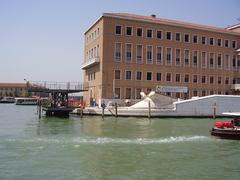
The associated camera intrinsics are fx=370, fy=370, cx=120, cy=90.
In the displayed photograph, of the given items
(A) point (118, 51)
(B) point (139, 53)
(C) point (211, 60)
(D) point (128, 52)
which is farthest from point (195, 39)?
(A) point (118, 51)

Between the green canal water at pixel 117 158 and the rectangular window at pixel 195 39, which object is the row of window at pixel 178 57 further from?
the green canal water at pixel 117 158

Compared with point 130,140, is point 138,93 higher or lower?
higher

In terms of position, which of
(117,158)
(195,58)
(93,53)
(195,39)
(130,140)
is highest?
(195,39)

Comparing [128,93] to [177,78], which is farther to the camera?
[177,78]

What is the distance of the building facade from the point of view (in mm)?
49312

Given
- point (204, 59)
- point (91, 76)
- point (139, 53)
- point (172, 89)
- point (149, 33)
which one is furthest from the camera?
point (91, 76)

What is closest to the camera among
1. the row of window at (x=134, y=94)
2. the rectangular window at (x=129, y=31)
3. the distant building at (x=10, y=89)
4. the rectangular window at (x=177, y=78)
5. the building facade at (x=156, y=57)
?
the building facade at (x=156, y=57)

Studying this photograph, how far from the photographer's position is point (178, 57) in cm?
5312

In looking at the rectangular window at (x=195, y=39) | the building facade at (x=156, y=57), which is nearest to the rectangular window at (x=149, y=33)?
the building facade at (x=156, y=57)

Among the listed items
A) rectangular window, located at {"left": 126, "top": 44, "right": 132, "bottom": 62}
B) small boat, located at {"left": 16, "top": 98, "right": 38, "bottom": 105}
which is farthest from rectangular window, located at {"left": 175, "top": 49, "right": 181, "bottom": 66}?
small boat, located at {"left": 16, "top": 98, "right": 38, "bottom": 105}

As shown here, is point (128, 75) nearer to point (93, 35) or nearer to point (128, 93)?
point (128, 93)

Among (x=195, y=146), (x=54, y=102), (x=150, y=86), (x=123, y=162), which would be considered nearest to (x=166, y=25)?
(x=150, y=86)

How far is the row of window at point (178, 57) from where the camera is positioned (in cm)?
5018

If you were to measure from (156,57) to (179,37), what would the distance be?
188 inches
